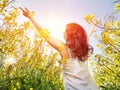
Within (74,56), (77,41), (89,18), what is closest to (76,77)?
(74,56)

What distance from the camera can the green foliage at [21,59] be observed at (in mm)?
5535

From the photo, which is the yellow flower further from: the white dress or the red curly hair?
the white dress

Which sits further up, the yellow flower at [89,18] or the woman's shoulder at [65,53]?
the yellow flower at [89,18]

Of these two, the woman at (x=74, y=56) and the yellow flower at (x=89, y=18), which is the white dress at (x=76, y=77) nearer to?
the woman at (x=74, y=56)

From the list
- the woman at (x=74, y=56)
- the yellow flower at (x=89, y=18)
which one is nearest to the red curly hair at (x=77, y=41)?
the woman at (x=74, y=56)

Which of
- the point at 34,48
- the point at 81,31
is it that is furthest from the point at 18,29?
the point at 81,31

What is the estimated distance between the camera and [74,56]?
11.3 ft

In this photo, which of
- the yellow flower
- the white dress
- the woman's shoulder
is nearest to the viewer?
the white dress

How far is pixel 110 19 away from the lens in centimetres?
515

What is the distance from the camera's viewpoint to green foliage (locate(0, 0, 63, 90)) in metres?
5.54

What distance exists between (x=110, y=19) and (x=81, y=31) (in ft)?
5.55

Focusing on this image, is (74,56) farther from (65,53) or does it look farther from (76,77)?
(76,77)

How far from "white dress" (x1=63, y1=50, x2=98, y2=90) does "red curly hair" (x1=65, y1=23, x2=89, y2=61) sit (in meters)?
0.12

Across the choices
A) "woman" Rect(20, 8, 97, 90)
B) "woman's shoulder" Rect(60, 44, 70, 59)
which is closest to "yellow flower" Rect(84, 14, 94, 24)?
"woman" Rect(20, 8, 97, 90)
